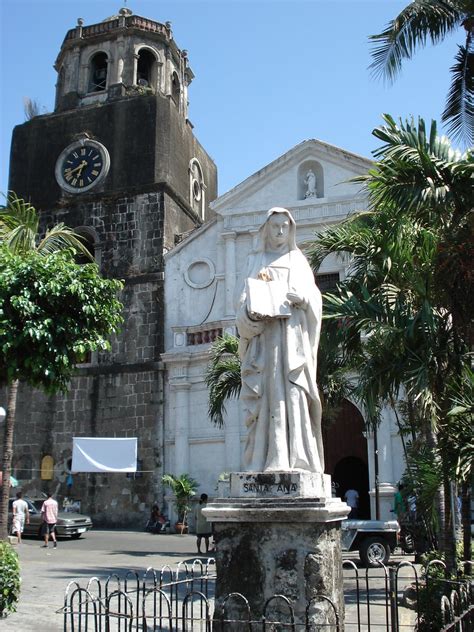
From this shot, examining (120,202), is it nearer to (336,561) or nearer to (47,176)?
(47,176)

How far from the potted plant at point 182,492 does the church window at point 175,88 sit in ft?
46.7

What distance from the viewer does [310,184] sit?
72.7ft

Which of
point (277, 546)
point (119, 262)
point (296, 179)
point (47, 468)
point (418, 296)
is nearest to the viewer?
point (277, 546)

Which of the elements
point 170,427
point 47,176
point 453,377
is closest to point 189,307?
point 170,427

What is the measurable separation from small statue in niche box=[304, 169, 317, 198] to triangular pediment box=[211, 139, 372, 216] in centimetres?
10

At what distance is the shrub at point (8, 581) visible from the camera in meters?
8.64

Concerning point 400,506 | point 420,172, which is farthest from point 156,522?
point 420,172

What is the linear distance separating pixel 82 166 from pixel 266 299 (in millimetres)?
21309

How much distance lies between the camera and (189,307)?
23.3 m

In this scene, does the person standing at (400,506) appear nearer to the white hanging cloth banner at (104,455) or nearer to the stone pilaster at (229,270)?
the stone pilaster at (229,270)

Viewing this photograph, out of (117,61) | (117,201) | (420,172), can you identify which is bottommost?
(420,172)

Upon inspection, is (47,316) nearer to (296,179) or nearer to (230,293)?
(230,293)

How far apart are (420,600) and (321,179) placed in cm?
1649

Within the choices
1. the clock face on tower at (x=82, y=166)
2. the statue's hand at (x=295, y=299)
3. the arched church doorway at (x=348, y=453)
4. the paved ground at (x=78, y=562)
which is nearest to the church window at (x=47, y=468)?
the paved ground at (x=78, y=562)
